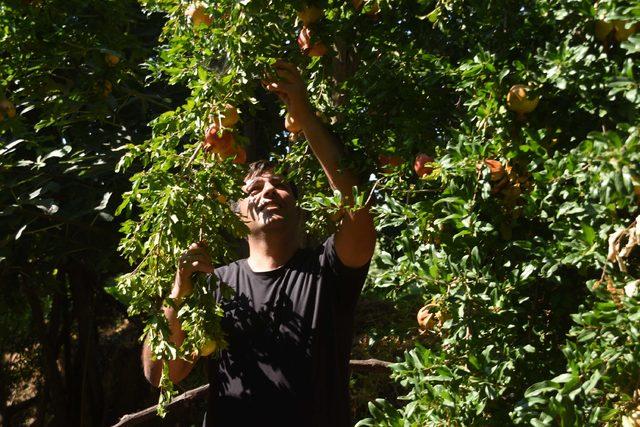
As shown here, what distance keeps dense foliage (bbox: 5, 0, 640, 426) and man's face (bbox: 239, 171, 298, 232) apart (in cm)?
47

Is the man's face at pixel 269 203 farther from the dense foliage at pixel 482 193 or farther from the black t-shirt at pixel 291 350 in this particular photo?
the dense foliage at pixel 482 193

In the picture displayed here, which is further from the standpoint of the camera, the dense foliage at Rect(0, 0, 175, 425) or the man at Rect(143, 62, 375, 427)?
the dense foliage at Rect(0, 0, 175, 425)

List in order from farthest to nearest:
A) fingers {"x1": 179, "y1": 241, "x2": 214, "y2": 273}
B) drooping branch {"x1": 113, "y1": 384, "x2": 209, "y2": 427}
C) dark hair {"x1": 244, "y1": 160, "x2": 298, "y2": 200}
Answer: drooping branch {"x1": 113, "y1": 384, "x2": 209, "y2": 427}, dark hair {"x1": 244, "y1": 160, "x2": 298, "y2": 200}, fingers {"x1": 179, "y1": 241, "x2": 214, "y2": 273}

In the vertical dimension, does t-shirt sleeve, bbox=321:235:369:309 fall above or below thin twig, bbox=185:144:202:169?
below

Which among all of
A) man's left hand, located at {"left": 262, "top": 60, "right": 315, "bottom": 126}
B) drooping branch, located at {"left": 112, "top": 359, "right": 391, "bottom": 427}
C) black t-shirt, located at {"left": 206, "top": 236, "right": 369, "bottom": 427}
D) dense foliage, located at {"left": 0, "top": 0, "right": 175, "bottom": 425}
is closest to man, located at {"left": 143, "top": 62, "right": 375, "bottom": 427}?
black t-shirt, located at {"left": 206, "top": 236, "right": 369, "bottom": 427}

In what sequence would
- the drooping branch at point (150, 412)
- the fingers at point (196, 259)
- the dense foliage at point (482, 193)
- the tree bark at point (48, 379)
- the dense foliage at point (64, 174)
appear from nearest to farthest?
the dense foliage at point (482, 193)
the fingers at point (196, 259)
the drooping branch at point (150, 412)
the dense foliage at point (64, 174)
the tree bark at point (48, 379)

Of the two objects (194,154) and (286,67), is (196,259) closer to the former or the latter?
(194,154)

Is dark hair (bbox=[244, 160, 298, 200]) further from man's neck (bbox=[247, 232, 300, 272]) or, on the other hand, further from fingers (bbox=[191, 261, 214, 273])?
fingers (bbox=[191, 261, 214, 273])

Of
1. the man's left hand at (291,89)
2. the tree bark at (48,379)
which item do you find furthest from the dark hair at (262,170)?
the tree bark at (48,379)

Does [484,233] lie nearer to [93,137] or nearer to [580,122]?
[580,122]

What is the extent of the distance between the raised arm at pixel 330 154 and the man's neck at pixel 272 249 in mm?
325

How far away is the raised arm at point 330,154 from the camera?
1889 mm

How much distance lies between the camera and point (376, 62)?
1.98 metres

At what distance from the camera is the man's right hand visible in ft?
5.41
